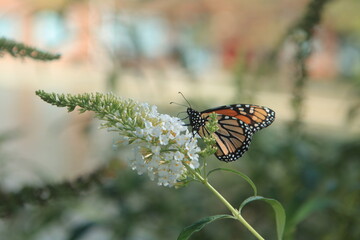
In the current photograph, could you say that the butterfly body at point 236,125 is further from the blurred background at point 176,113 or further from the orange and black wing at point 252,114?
the blurred background at point 176,113

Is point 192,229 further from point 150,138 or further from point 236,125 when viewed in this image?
point 236,125

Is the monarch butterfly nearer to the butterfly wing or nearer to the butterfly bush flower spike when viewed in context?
the butterfly wing

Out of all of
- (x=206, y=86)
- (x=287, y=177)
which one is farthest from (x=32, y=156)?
(x=287, y=177)

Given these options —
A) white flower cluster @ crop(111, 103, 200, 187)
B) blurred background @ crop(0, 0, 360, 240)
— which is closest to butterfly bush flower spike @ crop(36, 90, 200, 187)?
white flower cluster @ crop(111, 103, 200, 187)

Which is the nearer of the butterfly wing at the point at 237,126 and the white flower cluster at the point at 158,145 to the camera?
the white flower cluster at the point at 158,145

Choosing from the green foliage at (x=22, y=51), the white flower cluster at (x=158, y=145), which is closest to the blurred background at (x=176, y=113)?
the green foliage at (x=22, y=51)

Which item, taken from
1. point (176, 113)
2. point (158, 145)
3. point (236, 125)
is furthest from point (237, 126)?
point (176, 113)

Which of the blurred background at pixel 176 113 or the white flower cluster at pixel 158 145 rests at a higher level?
the white flower cluster at pixel 158 145

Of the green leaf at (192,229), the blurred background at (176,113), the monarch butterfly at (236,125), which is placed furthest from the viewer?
the blurred background at (176,113)

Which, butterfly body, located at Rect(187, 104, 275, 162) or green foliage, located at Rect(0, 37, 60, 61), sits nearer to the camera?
green foliage, located at Rect(0, 37, 60, 61)

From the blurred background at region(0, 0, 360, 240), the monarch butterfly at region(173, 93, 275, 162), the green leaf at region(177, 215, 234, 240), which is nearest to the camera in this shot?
the green leaf at region(177, 215, 234, 240)
